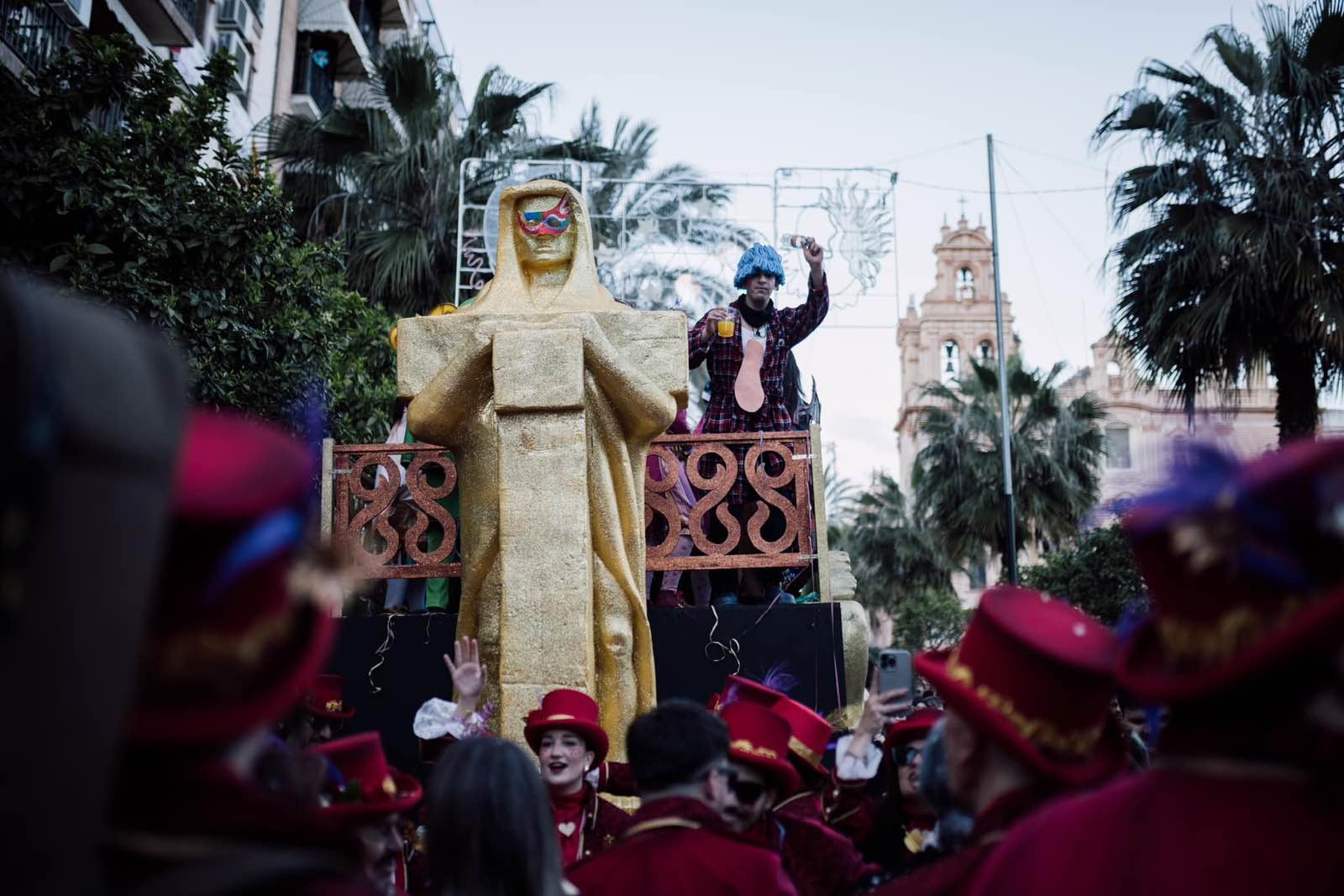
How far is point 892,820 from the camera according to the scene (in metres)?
4.14

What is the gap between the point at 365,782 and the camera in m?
2.84

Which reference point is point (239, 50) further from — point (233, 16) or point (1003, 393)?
point (1003, 393)

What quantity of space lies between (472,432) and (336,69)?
22.8 metres

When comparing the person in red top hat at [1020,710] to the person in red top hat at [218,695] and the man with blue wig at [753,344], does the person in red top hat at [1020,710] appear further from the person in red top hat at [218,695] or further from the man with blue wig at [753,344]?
the man with blue wig at [753,344]

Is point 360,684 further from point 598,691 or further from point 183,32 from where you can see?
point 183,32

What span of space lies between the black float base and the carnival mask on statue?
5.75 feet

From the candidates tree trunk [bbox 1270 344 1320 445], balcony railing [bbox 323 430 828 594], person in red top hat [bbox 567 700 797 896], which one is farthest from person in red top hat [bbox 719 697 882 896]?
tree trunk [bbox 1270 344 1320 445]

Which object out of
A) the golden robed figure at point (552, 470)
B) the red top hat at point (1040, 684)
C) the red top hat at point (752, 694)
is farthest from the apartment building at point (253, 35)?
the red top hat at point (1040, 684)

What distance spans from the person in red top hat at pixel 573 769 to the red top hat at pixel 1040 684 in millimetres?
2316

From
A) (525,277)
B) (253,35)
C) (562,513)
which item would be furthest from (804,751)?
(253,35)

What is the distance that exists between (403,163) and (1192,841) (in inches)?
699

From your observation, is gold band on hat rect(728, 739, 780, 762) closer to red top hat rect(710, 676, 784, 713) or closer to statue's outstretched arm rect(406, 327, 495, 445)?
red top hat rect(710, 676, 784, 713)

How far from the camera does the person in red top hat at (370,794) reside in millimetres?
2697

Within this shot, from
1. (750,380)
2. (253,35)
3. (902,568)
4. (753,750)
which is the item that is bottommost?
(902,568)
